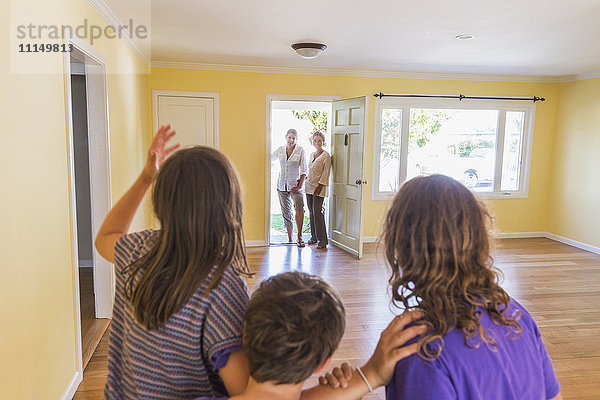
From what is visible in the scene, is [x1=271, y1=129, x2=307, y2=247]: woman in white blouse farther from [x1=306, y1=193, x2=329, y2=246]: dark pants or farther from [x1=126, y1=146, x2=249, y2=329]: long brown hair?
[x1=126, y1=146, x2=249, y2=329]: long brown hair

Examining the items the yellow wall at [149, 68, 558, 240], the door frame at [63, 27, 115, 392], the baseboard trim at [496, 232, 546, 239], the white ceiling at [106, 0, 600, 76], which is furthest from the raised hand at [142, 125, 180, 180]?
the baseboard trim at [496, 232, 546, 239]

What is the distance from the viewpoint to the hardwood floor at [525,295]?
2.90 metres

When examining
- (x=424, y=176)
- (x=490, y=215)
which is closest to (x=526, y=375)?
(x=490, y=215)

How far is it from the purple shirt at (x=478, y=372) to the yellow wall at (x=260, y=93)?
14.7 feet

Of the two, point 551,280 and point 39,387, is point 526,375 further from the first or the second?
point 551,280

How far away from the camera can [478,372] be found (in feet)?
2.81

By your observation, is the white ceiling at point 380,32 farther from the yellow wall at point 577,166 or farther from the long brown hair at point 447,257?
the long brown hair at point 447,257

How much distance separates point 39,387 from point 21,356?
297 millimetres

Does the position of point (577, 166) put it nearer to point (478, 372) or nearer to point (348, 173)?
point (348, 173)

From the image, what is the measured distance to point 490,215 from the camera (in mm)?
Result: 1009

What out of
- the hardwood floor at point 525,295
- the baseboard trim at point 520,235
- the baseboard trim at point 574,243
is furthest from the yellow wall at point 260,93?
the baseboard trim at point 574,243

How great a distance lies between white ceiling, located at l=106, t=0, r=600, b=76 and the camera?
10.5 feet

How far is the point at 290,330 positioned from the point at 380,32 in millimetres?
3678

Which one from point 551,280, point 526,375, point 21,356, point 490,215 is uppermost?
point 490,215
